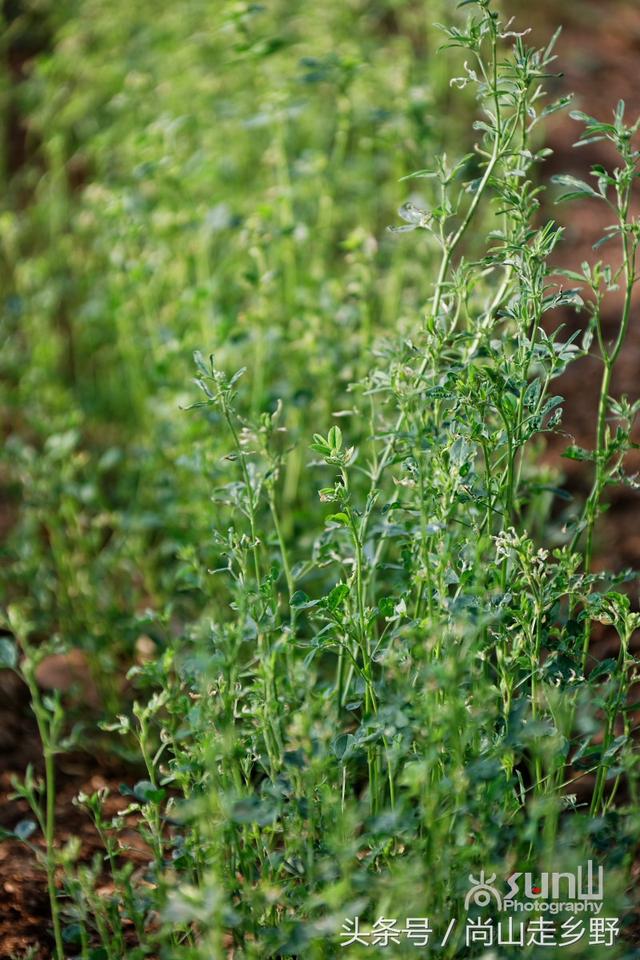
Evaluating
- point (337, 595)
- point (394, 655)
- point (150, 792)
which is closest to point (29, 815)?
point (150, 792)

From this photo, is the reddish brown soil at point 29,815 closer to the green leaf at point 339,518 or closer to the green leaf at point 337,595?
the green leaf at point 337,595

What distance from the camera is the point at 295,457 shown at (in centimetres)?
255

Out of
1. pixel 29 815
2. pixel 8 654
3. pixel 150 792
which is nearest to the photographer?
pixel 150 792

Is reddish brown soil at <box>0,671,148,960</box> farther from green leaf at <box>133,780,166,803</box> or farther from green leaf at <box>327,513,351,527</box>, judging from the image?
green leaf at <box>327,513,351,527</box>

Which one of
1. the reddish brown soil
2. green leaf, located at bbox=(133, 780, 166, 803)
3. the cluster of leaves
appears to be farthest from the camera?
the reddish brown soil

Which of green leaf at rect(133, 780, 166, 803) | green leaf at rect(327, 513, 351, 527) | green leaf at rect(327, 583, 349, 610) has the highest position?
green leaf at rect(327, 513, 351, 527)

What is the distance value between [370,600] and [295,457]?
756 millimetres

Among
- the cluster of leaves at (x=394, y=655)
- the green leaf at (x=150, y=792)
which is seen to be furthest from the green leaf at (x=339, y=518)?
the green leaf at (x=150, y=792)

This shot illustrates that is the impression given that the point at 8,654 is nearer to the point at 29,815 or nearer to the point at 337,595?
the point at 29,815

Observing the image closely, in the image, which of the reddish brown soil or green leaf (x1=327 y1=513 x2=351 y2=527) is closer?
green leaf (x1=327 y1=513 x2=351 y2=527)

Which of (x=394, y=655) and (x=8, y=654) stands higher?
(x=394, y=655)

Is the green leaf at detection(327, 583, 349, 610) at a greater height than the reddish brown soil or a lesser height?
greater

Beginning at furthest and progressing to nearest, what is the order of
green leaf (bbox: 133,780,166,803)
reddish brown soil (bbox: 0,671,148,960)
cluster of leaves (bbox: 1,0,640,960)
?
1. reddish brown soil (bbox: 0,671,148,960)
2. green leaf (bbox: 133,780,166,803)
3. cluster of leaves (bbox: 1,0,640,960)

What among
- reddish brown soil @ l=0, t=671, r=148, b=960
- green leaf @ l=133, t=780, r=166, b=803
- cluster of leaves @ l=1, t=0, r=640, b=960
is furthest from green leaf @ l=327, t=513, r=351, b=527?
reddish brown soil @ l=0, t=671, r=148, b=960
